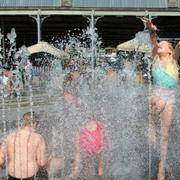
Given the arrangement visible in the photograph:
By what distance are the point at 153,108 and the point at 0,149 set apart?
5.09 ft

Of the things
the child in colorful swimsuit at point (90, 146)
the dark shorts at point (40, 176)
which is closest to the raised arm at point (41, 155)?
the dark shorts at point (40, 176)

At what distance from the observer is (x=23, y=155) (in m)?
4.60

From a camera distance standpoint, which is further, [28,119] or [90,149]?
[90,149]

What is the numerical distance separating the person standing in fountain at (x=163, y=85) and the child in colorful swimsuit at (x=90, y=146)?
0.56 meters

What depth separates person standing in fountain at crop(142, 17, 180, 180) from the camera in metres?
5.27

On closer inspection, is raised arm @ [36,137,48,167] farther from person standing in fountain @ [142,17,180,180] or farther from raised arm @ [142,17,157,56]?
Answer: raised arm @ [142,17,157,56]

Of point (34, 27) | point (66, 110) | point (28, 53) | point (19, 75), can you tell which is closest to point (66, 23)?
point (34, 27)

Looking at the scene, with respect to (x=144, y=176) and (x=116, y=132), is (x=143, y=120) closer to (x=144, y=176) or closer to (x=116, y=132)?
(x=116, y=132)

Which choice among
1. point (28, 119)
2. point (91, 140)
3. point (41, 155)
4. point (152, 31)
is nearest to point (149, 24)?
point (152, 31)

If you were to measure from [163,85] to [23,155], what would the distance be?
1.52 m

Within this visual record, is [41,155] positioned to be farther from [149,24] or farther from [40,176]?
[149,24]

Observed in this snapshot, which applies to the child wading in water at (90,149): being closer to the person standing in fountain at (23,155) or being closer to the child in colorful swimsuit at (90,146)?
the child in colorful swimsuit at (90,146)

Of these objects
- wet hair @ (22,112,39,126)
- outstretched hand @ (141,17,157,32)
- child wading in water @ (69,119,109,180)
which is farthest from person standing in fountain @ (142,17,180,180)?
wet hair @ (22,112,39,126)

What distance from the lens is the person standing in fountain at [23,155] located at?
4.59 m
